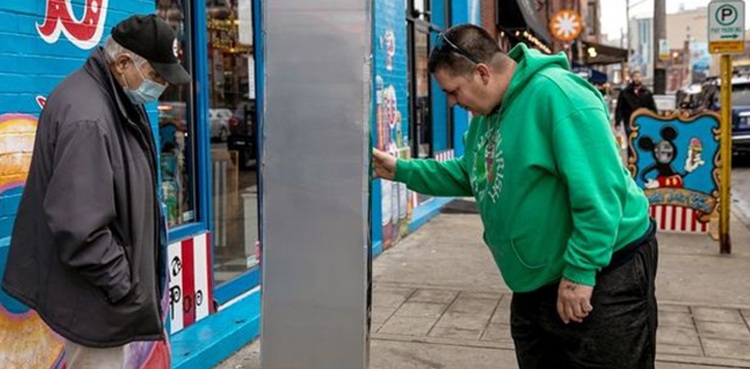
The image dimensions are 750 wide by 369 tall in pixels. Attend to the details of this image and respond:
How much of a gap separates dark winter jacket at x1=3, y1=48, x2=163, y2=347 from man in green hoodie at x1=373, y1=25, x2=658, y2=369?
42.2 inches

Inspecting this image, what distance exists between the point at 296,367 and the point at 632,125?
7335 mm

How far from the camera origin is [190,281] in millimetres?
4973

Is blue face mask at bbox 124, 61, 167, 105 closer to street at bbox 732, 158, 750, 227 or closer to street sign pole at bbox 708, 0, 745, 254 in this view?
street sign pole at bbox 708, 0, 745, 254

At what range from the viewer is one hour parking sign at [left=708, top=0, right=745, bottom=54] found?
26.9 feet

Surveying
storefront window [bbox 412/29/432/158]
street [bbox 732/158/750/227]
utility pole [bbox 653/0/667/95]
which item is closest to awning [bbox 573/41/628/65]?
utility pole [bbox 653/0/667/95]

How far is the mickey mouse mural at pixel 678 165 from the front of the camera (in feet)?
29.9

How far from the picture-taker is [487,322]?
18.8 ft

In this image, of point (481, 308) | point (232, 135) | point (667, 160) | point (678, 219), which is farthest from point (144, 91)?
point (678, 219)

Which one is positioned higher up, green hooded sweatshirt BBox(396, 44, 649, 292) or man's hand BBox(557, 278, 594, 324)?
green hooded sweatshirt BBox(396, 44, 649, 292)

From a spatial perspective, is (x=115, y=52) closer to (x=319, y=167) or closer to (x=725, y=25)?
(x=319, y=167)

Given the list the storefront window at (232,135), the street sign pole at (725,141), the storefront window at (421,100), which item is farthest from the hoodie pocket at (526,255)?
the storefront window at (421,100)

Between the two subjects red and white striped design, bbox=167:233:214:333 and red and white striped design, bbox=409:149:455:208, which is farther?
red and white striped design, bbox=409:149:455:208

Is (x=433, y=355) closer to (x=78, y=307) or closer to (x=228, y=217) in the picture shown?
(x=228, y=217)

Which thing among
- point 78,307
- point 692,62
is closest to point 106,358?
point 78,307
